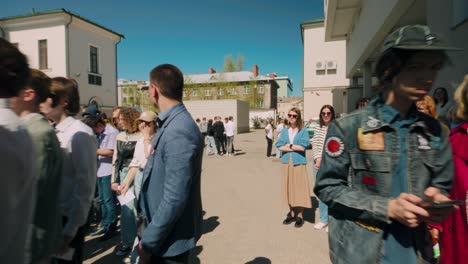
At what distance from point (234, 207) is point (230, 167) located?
526 cm

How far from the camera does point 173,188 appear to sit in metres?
1.89

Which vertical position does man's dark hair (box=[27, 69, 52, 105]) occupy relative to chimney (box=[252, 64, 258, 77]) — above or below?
below

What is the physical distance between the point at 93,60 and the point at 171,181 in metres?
26.2

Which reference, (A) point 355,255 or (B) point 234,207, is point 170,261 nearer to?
(A) point 355,255

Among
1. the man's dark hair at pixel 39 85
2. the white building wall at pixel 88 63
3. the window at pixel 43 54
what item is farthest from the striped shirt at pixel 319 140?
the window at pixel 43 54

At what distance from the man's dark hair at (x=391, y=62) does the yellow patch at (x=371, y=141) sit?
0.31 m

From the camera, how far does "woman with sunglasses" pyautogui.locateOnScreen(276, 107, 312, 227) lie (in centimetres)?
529

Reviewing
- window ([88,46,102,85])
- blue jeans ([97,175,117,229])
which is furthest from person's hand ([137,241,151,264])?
window ([88,46,102,85])

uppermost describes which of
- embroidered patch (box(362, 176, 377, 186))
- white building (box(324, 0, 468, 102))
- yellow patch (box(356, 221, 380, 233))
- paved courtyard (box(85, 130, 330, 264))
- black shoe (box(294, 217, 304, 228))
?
white building (box(324, 0, 468, 102))

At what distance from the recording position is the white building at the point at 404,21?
4.57 metres

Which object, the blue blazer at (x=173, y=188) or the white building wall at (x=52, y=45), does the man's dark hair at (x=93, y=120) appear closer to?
the blue blazer at (x=173, y=188)

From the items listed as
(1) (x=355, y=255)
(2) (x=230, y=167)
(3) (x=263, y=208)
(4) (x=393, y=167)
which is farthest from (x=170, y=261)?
(2) (x=230, y=167)

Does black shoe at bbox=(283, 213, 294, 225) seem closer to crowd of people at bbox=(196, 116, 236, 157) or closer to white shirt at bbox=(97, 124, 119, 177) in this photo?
white shirt at bbox=(97, 124, 119, 177)

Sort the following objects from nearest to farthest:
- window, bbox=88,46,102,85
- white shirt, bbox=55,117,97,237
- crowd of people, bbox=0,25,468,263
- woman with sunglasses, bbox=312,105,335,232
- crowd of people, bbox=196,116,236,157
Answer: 1. crowd of people, bbox=0,25,468,263
2. white shirt, bbox=55,117,97,237
3. woman with sunglasses, bbox=312,105,335,232
4. crowd of people, bbox=196,116,236,157
5. window, bbox=88,46,102,85
